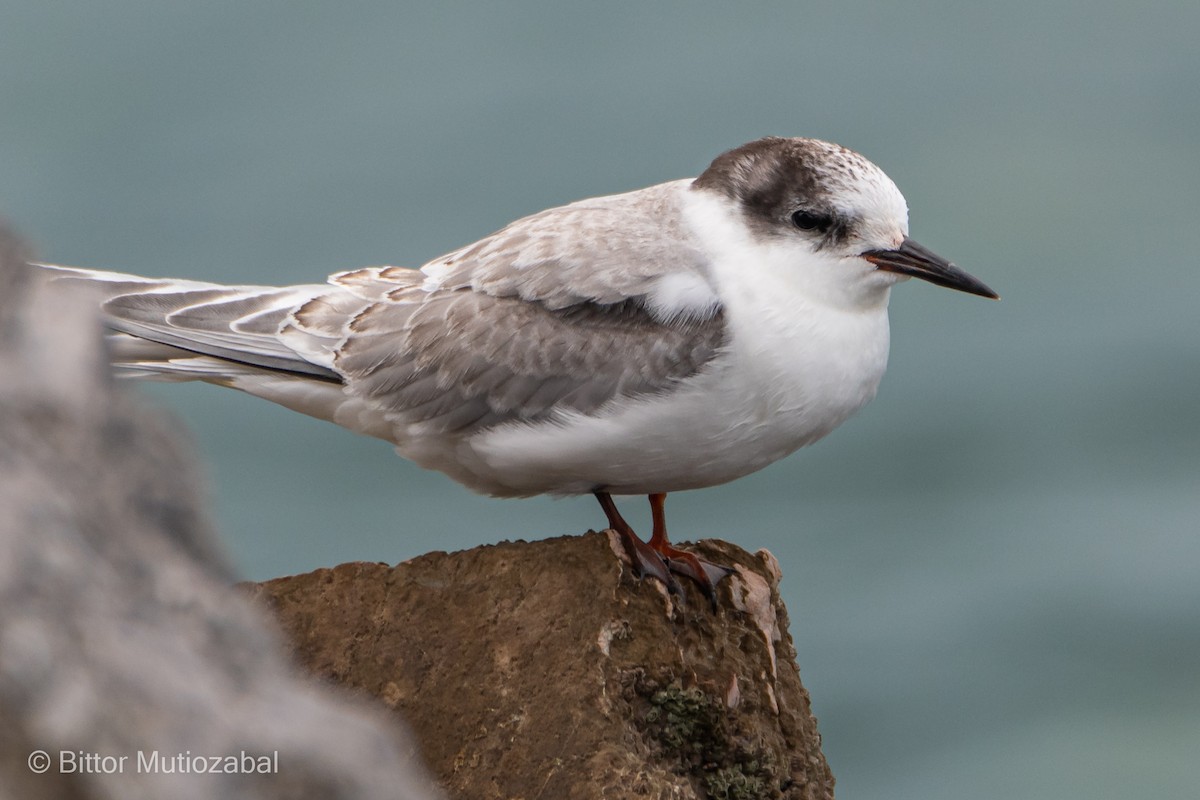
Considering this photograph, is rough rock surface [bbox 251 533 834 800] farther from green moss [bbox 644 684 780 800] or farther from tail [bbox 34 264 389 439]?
tail [bbox 34 264 389 439]

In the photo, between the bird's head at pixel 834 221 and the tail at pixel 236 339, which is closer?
the bird's head at pixel 834 221

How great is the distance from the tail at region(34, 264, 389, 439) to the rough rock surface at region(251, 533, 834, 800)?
1001 millimetres

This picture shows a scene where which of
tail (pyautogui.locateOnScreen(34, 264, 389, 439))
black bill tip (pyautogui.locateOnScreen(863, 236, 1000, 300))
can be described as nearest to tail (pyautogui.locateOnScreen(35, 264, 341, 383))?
tail (pyautogui.locateOnScreen(34, 264, 389, 439))

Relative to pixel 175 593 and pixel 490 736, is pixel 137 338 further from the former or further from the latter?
pixel 175 593

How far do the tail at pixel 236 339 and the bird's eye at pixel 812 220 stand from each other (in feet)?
6.37

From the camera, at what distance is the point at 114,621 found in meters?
2.55

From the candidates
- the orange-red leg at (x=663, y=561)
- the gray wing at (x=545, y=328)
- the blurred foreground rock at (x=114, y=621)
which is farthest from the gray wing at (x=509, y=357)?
the blurred foreground rock at (x=114, y=621)

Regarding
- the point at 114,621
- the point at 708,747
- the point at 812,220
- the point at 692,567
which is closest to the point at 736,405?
the point at 692,567

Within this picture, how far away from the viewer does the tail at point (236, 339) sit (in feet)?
21.8

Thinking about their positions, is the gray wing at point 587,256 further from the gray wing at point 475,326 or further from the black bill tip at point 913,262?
the black bill tip at point 913,262

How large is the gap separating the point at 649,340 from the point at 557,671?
132 centimetres

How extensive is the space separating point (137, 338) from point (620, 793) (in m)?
2.99

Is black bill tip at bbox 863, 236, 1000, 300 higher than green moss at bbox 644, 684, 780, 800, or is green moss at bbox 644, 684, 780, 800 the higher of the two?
black bill tip at bbox 863, 236, 1000, 300

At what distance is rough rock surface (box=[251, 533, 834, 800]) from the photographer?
5.50 metres
